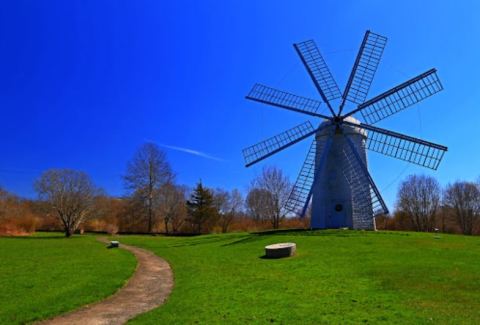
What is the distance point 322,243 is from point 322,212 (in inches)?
312

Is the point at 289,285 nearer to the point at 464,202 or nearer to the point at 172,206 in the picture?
the point at 172,206

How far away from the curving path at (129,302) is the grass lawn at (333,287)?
49 centimetres

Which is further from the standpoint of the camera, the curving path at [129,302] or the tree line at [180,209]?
the tree line at [180,209]

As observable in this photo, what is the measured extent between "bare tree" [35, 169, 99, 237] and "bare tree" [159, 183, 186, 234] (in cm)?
1123

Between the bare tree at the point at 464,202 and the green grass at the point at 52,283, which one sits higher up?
the bare tree at the point at 464,202

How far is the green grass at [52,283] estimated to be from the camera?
10427mm

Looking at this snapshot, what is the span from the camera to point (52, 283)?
1411 centimetres

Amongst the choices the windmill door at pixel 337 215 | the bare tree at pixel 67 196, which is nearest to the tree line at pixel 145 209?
the bare tree at pixel 67 196

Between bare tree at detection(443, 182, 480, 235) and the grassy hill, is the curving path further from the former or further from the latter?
bare tree at detection(443, 182, 480, 235)

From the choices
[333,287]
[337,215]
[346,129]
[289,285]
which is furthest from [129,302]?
[346,129]

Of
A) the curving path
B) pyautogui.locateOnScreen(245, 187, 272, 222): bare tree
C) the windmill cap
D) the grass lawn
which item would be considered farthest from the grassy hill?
pyautogui.locateOnScreen(245, 187, 272, 222): bare tree

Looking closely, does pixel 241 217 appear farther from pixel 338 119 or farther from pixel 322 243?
pixel 322 243

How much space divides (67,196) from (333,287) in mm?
47750

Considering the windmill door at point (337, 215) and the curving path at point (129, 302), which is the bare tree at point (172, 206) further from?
the curving path at point (129, 302)
